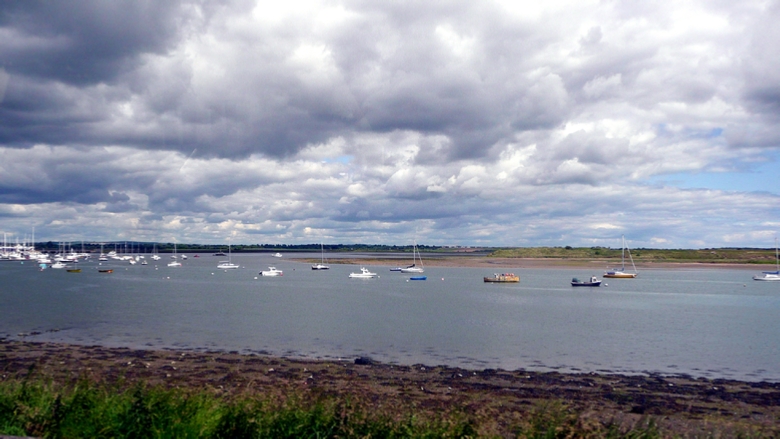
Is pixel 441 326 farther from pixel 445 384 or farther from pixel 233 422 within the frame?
pixel 233 422

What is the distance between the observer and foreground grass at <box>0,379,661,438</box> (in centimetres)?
Result: 836

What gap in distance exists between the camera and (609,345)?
33062mm

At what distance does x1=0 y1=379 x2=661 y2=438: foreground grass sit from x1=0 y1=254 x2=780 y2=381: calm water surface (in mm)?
17129

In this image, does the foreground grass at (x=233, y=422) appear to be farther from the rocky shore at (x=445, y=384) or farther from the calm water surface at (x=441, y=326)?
the calm water surface at (x=441, y=326)

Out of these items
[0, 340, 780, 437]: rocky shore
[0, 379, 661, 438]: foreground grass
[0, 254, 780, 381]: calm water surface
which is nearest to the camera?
[0, 379, 661, 438]: foreground grass

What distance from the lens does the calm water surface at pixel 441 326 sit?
28391 millimetres

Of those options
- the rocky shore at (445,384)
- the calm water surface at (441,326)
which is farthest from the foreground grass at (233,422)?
the calm water surface at (441,326)

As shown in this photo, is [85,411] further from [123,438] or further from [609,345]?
[609,345]

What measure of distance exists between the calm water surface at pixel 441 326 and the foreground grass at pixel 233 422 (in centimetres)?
1713

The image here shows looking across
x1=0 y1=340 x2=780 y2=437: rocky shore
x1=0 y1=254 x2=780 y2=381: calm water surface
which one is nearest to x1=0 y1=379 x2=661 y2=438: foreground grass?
x1=0 y1=340 x2=780 y2=437: rocky shore

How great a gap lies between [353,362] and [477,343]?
9.57 meters

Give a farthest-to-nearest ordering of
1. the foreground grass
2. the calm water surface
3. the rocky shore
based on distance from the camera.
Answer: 1. the calm water surface
2. the rocky shore
3. the foreground grass

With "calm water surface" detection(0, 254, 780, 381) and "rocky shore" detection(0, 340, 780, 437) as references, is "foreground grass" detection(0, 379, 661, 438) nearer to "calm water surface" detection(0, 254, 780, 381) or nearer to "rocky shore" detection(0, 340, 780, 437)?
"rocky shore" detection(0, 340, 780, 437)

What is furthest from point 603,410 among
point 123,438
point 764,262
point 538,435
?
point 764,262
